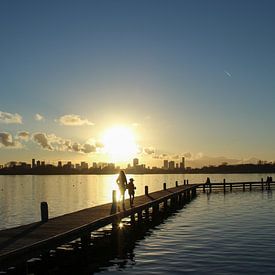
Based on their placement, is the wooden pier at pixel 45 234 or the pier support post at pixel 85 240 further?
the pier support post at pixel 85 240

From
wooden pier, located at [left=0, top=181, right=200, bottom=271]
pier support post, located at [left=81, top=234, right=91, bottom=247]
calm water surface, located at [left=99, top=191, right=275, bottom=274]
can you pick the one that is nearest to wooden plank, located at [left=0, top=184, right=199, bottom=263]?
wooden pier, located at [left=0, top=181, right=200, bottom=271]

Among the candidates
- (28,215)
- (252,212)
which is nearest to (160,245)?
(252,212)

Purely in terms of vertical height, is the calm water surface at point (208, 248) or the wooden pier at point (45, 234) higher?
the wooden pier at point (45, 234)

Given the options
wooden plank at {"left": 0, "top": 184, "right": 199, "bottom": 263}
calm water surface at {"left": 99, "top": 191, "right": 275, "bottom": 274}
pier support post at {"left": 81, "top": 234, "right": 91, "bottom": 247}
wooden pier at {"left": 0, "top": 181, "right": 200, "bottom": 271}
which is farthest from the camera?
pier support post at {"left": 81, "top": 234, "right": 91, "bottom": 247}

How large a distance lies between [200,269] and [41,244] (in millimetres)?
6025

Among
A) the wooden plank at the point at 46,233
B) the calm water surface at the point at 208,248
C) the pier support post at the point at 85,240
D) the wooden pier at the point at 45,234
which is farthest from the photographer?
the pier support post at the point at 85,240

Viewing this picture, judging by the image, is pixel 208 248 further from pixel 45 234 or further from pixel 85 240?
pixel 45 234

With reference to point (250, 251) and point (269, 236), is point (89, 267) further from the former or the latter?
point (269, 236)

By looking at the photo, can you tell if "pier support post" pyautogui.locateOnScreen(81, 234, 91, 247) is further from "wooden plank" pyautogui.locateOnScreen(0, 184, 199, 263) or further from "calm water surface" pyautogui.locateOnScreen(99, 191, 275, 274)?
"calm water surface" pyautogui.locateOnScreen(99, 191, 275, 274)

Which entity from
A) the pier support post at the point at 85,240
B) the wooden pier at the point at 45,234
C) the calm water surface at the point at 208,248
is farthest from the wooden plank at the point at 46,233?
the calm water surface at the point at 208,248

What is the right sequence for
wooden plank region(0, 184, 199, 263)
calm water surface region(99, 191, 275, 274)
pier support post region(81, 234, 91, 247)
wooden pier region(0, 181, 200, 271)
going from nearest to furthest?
1. wooden pier region(0, 181, 200, 271)
2. wooden plank region(0, 184, 199, 263)
3. calm water surface region(99, 191, 275, 274)
4. pier support post region(81, 234, 91, 247)

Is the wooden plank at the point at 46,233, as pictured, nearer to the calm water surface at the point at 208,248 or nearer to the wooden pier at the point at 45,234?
the wooden pier at the point at 45,234

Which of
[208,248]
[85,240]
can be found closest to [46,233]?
[85,240]

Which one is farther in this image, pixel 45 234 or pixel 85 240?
pixel 85 240
